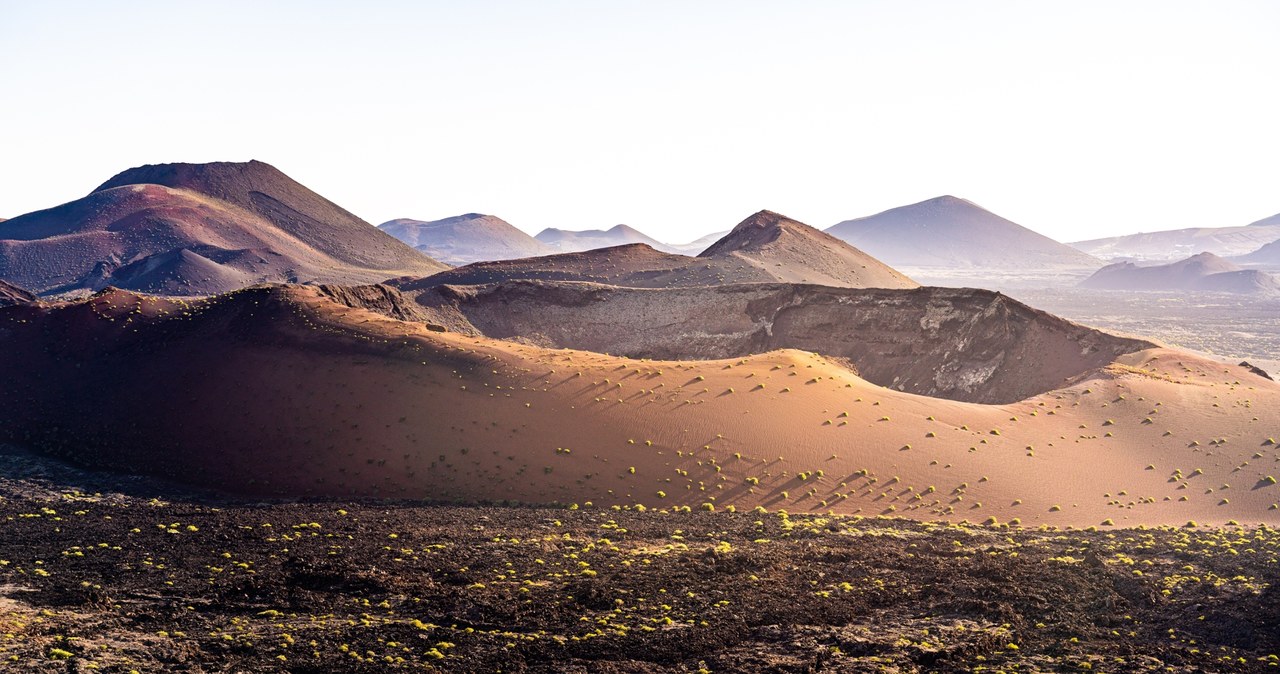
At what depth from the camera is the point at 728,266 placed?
301ft

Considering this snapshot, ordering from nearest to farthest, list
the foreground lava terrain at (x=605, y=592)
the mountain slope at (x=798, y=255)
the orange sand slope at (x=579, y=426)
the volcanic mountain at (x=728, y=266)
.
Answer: the foreground lava terrain at (x=605, y=592) < the orange sand slope at (x=579, y=426) < the volcanic mountain at (x=728, y=266) < the mountain slope at (x=798, y=255)

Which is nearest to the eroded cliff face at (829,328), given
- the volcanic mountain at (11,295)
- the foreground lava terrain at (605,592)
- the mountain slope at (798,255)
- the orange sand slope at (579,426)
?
the orange sand slope at (579,426)

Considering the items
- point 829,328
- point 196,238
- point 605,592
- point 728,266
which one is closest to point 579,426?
point 605,592

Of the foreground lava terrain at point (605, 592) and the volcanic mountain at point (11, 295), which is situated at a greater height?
the volcanic mountain at point (11, 295)

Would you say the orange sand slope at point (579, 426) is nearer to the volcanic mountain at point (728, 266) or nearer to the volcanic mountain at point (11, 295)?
the volcanic mountain at point (11, 295)

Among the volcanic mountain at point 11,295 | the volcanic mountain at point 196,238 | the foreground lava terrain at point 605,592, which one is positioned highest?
the volcanic mountain at point 196,238

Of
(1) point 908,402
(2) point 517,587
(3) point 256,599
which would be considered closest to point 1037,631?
(2) point 517,587

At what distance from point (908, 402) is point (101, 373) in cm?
3301

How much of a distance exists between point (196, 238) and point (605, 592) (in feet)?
442

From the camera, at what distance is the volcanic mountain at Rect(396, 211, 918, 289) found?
90000 millimetres

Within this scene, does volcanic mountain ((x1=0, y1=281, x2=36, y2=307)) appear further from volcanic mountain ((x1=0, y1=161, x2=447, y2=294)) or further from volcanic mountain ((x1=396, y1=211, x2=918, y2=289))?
volcanic mountain ((x1=396, y1=211, x2=918, y2=289))

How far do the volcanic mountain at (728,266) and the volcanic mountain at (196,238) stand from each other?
29456 mm

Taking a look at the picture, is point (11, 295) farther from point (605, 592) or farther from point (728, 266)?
point (605, 592)

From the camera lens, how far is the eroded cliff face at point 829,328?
171ft
